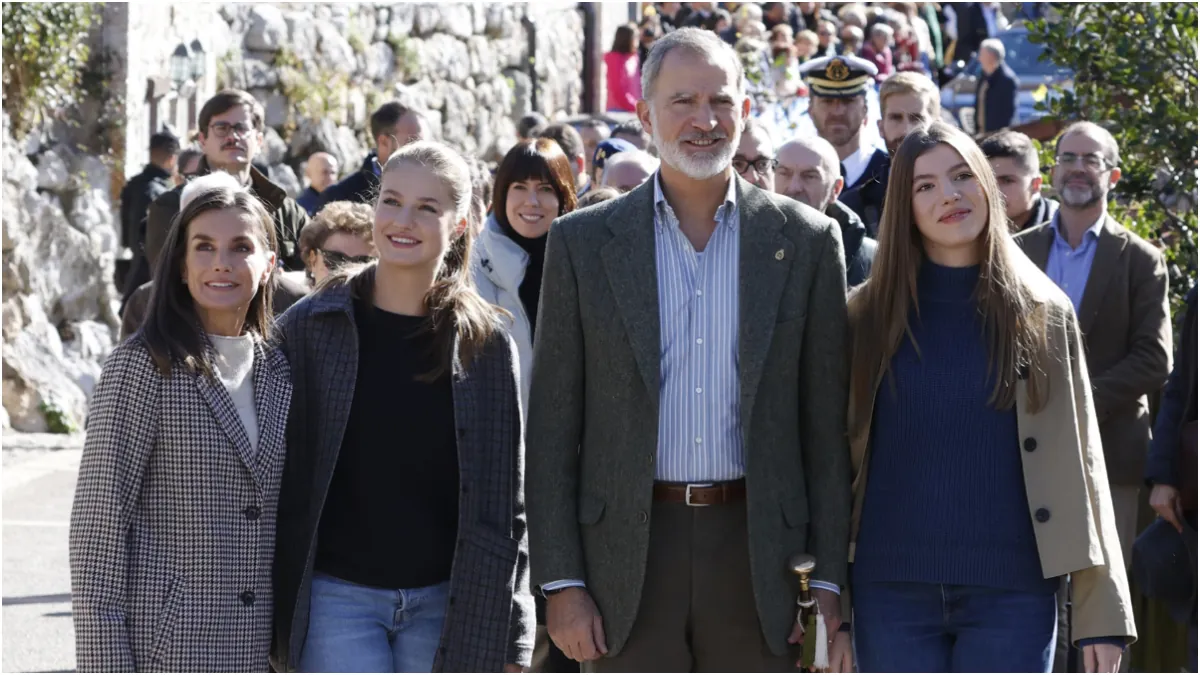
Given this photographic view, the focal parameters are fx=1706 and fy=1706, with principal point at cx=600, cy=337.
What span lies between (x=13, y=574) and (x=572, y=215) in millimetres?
5263

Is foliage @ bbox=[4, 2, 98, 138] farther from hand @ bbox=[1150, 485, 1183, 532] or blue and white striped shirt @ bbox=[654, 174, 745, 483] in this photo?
blue and white striped shirt @ bbox=[654, 174, 745, 483]

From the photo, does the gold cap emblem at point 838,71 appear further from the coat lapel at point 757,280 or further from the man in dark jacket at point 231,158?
the coat lapel at point 757,280

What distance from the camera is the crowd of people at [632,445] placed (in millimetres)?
3824

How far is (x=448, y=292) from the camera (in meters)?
4.16

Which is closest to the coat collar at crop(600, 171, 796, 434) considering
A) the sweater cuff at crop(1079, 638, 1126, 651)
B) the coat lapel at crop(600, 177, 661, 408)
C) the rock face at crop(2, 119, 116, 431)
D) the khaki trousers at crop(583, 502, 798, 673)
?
the coat lapel at crop(600, 177, 661, 408)

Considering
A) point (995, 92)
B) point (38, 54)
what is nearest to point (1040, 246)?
point (38, 54)

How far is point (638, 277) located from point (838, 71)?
4.00 m

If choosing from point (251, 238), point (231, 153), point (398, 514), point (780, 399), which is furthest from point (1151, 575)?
→ point (231, 153)

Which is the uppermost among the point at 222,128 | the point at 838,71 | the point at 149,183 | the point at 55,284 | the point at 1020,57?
the point at 1020,57

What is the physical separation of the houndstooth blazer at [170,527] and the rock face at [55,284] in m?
8.71

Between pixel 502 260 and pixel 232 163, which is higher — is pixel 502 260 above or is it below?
below

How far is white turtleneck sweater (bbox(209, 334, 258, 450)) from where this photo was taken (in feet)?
12.8

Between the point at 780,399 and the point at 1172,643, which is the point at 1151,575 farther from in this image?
the point at 780,399

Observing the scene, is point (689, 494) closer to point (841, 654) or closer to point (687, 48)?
point (841, 654)
